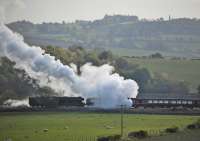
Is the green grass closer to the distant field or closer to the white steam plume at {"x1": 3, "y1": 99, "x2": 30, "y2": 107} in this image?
the white steam plume at {"x1": 3, "y1": 99, "x2": 30, "y2": 107}

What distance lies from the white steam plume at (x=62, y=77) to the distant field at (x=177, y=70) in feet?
179

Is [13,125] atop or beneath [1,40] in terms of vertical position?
beneath

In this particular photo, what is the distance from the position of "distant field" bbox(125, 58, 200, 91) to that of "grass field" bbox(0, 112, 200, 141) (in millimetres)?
75087

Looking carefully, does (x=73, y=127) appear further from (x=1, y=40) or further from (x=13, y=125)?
(x=1, y=40)

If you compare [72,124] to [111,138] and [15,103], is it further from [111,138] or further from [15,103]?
[15,103]

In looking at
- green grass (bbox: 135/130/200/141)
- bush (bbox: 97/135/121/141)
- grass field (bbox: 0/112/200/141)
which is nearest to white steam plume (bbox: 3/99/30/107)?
grass field (bbox: 0/112/200/141)

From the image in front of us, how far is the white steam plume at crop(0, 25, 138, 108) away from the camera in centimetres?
11531

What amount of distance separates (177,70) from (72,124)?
105661mm

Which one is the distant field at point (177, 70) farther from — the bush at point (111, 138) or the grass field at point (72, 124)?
the bush at point (111, 138)

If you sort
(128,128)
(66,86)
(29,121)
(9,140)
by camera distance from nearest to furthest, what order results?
(9,140), (128,128), (29,121), (66,86)

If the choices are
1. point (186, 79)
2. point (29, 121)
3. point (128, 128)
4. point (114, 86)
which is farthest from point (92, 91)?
point (186, 79)

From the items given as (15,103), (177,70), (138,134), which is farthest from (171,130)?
(177,70)

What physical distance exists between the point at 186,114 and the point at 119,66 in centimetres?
7165

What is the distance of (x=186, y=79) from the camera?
178 m
